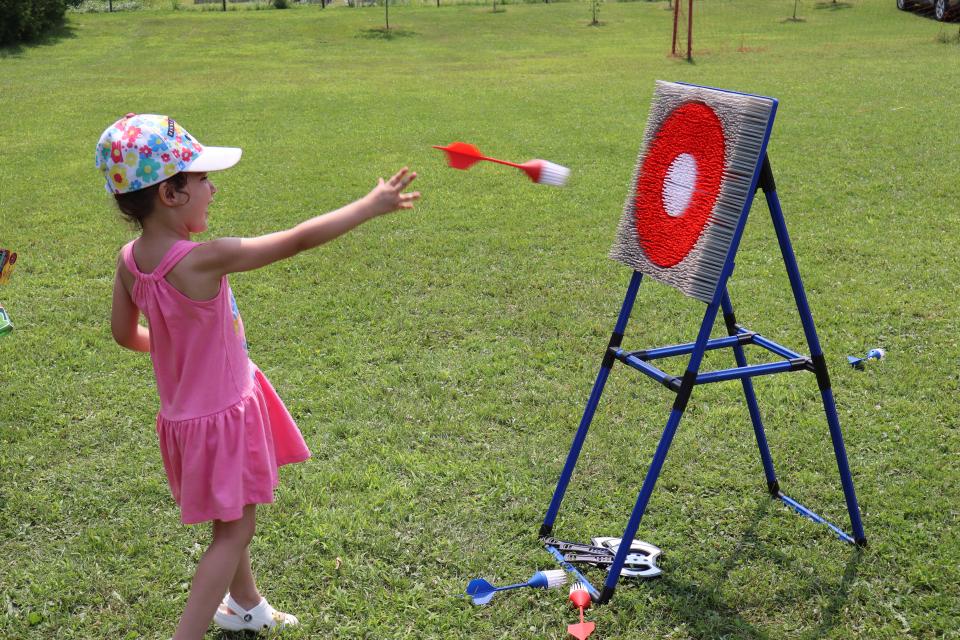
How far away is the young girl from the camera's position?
2463 mm

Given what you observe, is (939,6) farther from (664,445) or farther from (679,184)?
(664,445)

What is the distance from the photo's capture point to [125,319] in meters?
→ 2.81

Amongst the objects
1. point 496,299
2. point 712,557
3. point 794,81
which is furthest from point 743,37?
point 712,557

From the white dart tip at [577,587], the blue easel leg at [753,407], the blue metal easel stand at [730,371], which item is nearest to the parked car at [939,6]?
the blue easel leg at [753,407]

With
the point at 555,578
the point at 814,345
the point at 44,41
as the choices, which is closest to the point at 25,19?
the point at 44,41

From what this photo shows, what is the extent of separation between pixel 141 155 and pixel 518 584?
214cm

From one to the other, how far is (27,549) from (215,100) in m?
14.0

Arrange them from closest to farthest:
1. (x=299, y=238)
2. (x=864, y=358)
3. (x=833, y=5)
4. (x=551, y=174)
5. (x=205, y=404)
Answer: (x=299, y=238) < (x=205, y=404) < (x=551, y=174) < (x=864, y=358) < (x=833, y=5)

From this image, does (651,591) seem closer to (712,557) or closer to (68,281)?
(712,557)

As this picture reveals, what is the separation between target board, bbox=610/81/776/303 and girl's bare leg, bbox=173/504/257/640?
72.1 inches

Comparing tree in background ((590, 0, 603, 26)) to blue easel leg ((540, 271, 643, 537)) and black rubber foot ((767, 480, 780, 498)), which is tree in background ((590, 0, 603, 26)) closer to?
black rubber foot ((767, 480, 780, 498))

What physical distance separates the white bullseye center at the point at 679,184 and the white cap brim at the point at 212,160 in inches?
65.0

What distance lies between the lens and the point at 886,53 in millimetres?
20047

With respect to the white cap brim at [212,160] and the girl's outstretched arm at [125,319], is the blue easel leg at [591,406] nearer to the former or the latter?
the white cap brim at [212,160]
